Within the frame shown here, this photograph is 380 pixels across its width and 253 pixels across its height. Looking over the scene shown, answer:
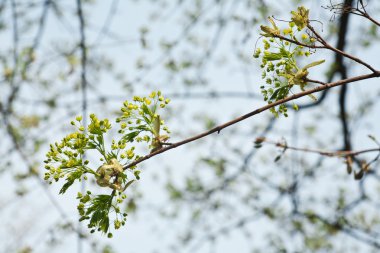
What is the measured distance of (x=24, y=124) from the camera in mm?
5355

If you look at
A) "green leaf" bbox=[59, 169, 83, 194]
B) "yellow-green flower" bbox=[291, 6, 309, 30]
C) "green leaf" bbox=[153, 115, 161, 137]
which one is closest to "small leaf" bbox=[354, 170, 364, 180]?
"yellow-green flower" bbox=[291, 6, 309, 30]

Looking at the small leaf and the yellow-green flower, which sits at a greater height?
the yellow-green flower

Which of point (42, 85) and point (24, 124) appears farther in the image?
point (42, 85)

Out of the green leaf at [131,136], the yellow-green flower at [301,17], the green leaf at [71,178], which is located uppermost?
the yellow-green flower at [301,17]

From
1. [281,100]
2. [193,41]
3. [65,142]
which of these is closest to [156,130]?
[65,142]

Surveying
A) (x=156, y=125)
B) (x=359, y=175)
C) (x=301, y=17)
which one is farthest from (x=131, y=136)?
(x=359, y=175)

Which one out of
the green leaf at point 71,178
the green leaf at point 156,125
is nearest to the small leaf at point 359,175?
the green leaf at point 156,125

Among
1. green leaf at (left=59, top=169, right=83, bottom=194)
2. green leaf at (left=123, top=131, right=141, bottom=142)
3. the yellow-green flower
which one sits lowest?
green leaf at (left=59, top=169, right=83, bottom=194)

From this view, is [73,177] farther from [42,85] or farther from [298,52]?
[42,85]

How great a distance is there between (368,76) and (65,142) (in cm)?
106

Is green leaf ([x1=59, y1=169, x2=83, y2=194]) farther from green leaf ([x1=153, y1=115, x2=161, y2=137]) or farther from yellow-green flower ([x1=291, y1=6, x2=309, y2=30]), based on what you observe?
yellow-green flower ([x1=291, y1=6, x2=309, y2=30])

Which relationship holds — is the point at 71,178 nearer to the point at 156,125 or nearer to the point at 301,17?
the point at 156,125

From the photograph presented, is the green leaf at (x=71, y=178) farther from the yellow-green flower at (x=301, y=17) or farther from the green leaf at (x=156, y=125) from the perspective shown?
the yellow-green flower at (x=301, y=17)

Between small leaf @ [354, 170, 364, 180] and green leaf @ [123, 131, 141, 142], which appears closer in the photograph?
green leaf @ [123, 131, 141, 142]
